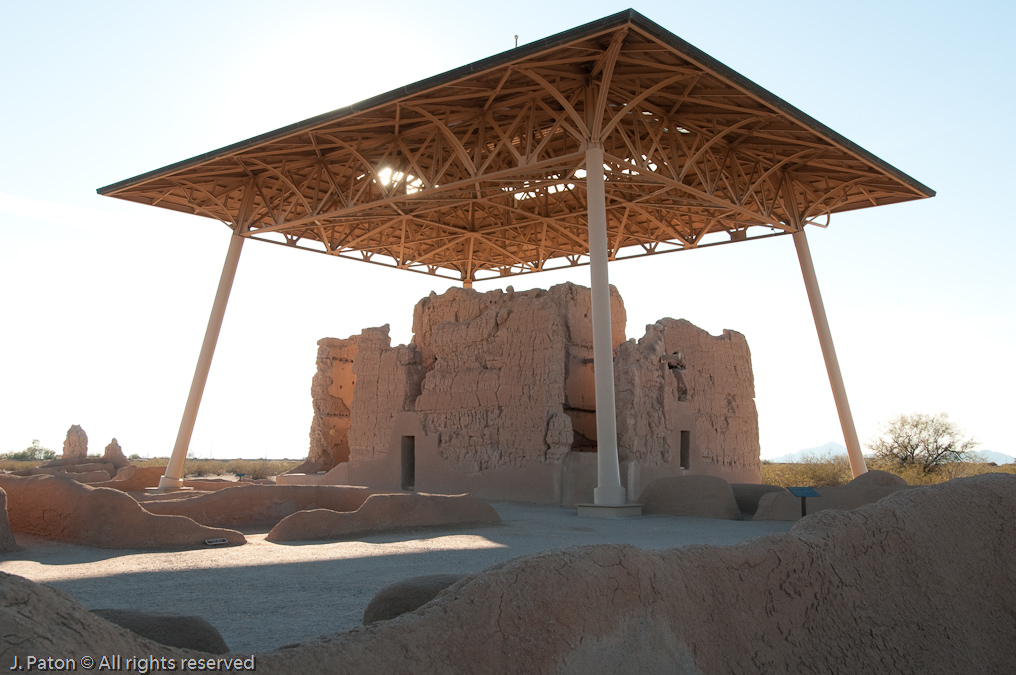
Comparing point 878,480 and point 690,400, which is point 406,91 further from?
point 878,480

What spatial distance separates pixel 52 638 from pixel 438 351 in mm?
16164

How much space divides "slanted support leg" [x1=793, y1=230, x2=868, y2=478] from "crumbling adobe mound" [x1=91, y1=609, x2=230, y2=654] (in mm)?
16875

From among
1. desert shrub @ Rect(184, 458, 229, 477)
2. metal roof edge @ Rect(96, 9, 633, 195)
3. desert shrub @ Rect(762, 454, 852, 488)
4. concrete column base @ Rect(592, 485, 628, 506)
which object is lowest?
concrete column base @ Rect(592, 485, 628, 506)

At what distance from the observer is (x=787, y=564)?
4.89 metres

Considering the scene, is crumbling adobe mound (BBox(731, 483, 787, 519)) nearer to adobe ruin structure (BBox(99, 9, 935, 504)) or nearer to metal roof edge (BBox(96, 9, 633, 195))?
adobe ruin structure (BBox(99, 9, 935, 504))

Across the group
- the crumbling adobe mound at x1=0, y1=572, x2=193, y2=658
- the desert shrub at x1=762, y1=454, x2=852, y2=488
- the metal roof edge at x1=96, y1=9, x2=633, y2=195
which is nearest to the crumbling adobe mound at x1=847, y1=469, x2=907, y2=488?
the metal roof edge at x1=96, y1=9, x2=633, y2=195

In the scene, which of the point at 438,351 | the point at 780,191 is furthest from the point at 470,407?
the point at 780,191

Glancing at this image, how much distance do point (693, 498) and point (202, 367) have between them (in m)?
12.4

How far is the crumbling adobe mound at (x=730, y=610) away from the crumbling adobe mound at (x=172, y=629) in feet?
4.54

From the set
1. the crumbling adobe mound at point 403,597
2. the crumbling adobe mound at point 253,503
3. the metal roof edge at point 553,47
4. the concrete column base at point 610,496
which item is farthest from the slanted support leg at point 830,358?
A: the crumbling adobe mound at point 403,597

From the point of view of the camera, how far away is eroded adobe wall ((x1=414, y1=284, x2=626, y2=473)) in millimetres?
16297

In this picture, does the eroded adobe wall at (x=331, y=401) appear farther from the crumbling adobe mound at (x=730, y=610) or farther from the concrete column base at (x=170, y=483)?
the crumbling adobe mound at (x=730, y=610)

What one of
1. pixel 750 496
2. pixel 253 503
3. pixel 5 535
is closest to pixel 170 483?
pixel 253 503

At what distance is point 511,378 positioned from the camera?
55.4 ft
